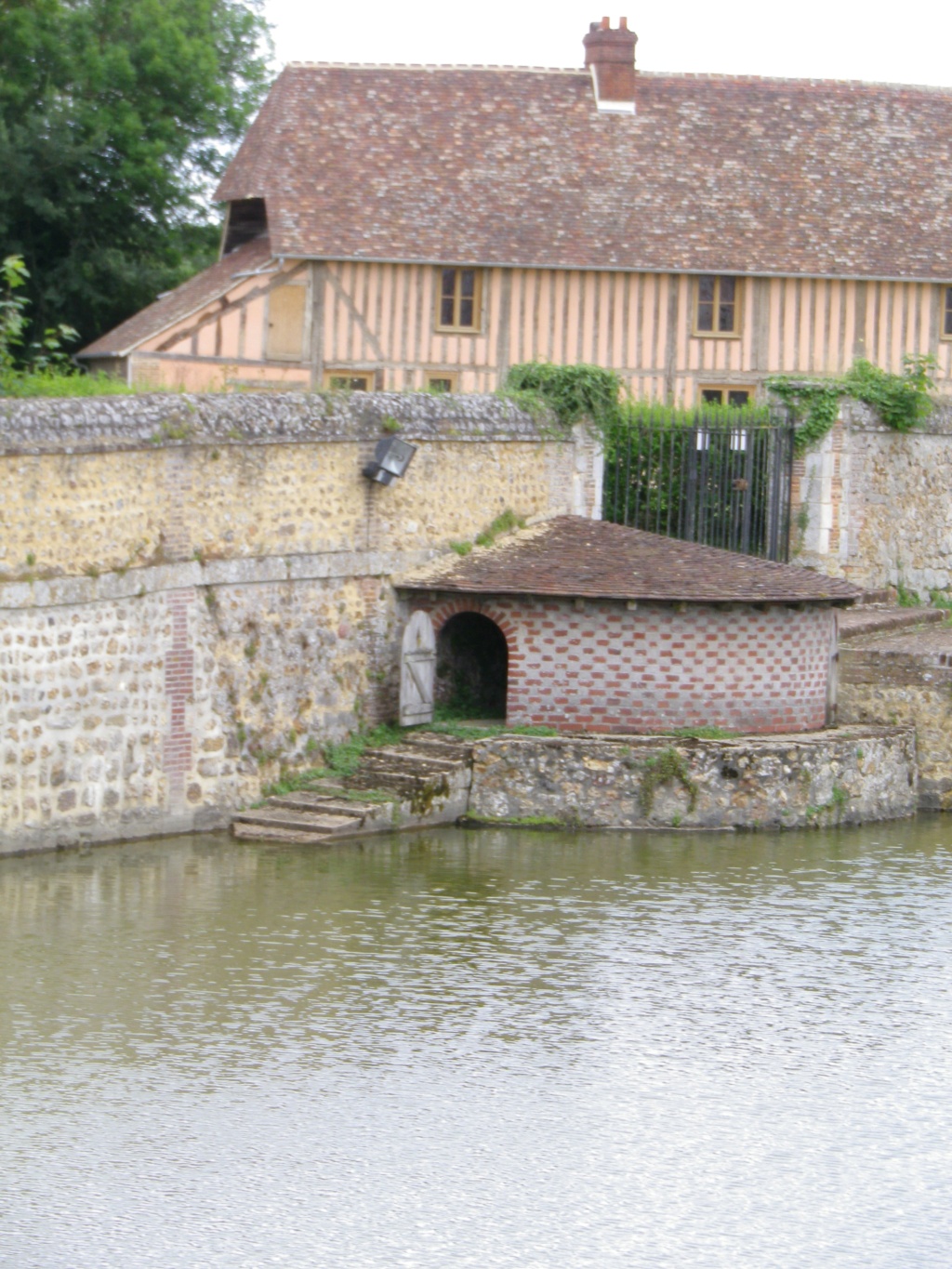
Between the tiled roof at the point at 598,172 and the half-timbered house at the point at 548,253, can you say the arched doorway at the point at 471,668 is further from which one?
the tiled roof at the point at 598,172

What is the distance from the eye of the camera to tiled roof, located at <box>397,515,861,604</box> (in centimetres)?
1456

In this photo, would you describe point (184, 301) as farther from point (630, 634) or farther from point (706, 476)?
point (630, 634)

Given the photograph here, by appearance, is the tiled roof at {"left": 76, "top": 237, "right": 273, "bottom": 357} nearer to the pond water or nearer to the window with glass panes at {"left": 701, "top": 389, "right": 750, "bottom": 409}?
the window with glass panes at {"left": 701, "top": 389, "right": 750, "bottom": 409}

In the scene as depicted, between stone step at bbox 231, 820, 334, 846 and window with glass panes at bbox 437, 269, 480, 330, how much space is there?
1188 centimetres

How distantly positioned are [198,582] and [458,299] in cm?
1148

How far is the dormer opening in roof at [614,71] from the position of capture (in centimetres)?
2538

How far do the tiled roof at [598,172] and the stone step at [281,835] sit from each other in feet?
37.8

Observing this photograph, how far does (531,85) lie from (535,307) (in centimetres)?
356

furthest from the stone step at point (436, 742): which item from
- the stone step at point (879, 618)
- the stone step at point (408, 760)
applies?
the stone step at point (879, 618)

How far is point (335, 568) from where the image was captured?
47.9 ft

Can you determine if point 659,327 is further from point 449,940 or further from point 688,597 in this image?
point 449,940

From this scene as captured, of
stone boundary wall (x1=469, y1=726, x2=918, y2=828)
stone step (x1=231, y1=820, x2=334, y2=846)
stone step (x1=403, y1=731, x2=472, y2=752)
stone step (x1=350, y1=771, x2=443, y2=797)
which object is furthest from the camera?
stone step (x1=403, y1=731, x2=472, y2=752)

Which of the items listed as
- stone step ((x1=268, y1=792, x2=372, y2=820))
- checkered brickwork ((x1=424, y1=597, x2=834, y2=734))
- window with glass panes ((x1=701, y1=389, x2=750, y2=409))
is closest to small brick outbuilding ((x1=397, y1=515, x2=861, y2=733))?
checkered brickwork ((x1=424, y1=597, x2=834, y2=734))

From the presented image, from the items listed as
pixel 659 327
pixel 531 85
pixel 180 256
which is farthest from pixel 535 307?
pixel 180 256
